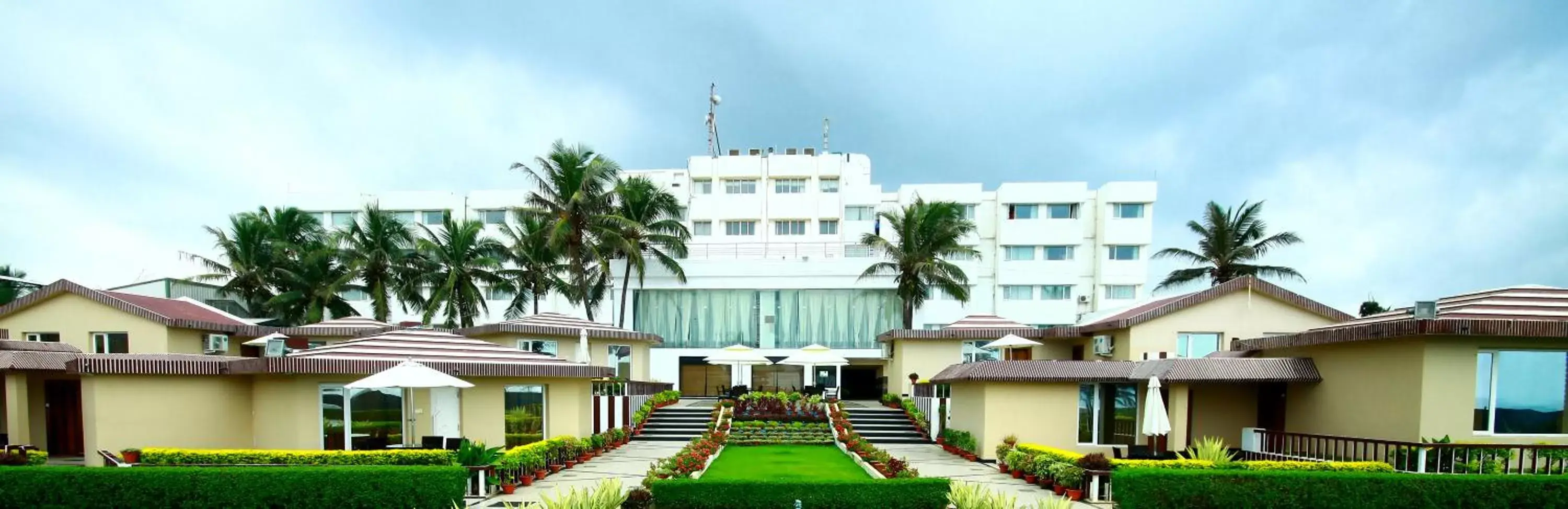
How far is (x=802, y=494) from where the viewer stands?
40.7 feet

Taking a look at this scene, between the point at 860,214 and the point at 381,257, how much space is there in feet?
85.3

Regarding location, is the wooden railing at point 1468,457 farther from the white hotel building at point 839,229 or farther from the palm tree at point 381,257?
the palm tree at point 381,257

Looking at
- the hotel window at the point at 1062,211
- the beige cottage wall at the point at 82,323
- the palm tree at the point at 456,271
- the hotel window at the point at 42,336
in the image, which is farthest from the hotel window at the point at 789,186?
the hotel window at the point at 42,336

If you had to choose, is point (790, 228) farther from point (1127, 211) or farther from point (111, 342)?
point (111, 342)

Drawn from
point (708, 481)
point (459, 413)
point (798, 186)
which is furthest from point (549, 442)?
point (798, 186)

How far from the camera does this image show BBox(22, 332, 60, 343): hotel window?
82.1ft

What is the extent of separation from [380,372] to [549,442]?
13.2 ft

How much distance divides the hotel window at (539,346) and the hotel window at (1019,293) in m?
28.2

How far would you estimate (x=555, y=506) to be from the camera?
10.4 meters

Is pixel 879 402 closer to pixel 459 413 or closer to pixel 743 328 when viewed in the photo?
pixel 743 328

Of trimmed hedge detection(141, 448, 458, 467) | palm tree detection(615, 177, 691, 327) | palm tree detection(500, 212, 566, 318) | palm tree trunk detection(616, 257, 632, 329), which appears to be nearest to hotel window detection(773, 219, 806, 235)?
palm tree detection(615, 177, 691, 327)

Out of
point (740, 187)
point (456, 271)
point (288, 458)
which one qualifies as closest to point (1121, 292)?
point (740, 187)

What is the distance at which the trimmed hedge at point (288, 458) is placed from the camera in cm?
1442

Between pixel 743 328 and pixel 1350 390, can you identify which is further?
pixel 743 328
